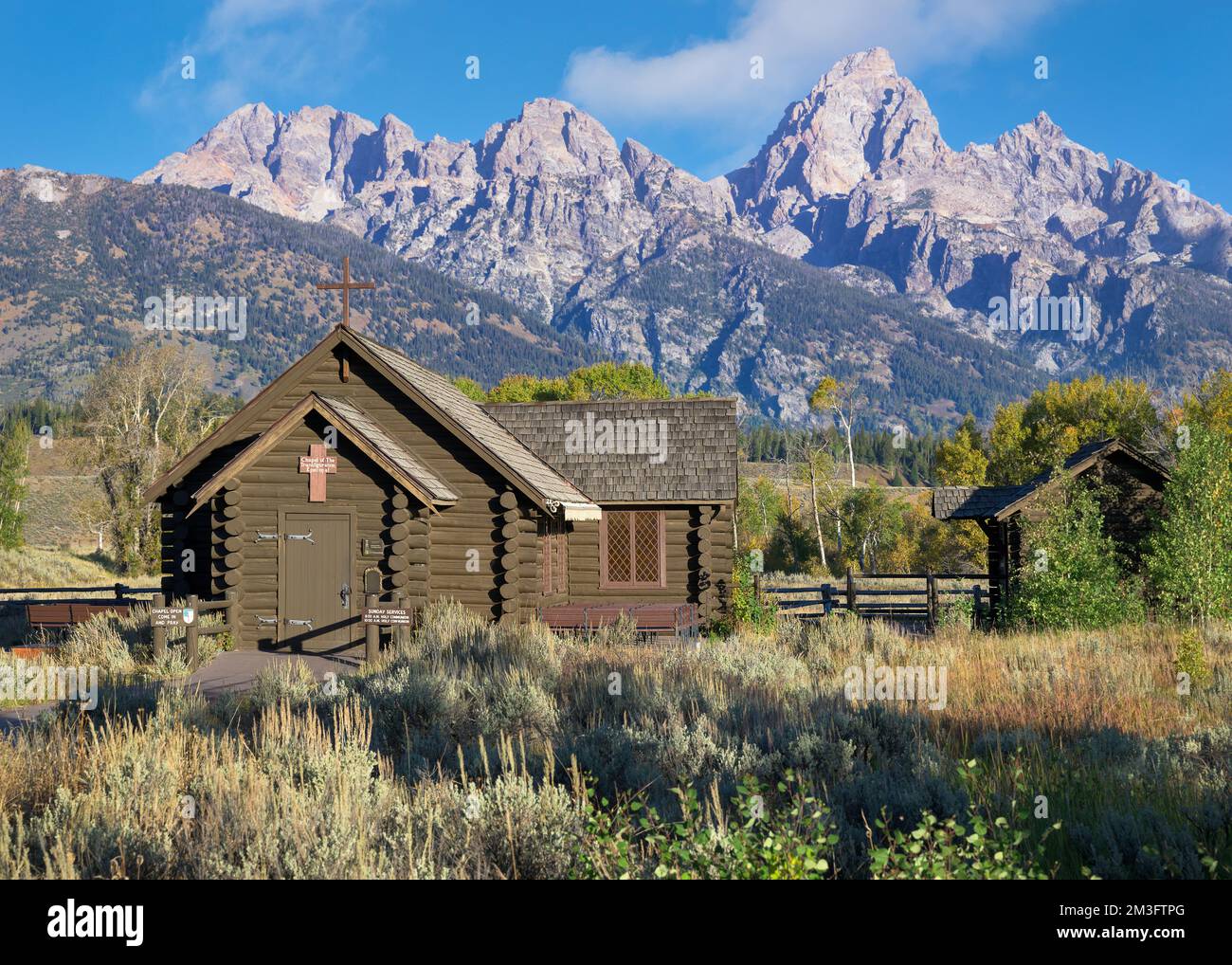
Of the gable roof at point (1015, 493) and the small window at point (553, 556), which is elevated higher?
the gable roof at point (1015, 493)

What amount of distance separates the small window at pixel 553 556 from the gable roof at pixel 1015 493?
9.74 m

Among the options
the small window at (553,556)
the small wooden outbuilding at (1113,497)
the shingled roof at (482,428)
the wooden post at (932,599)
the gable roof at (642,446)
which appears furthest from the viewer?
the wooden post at (932,599)

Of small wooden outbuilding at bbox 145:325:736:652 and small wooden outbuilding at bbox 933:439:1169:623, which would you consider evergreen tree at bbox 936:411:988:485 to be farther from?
small wooden outbuilding at bbox 145:325:736:652

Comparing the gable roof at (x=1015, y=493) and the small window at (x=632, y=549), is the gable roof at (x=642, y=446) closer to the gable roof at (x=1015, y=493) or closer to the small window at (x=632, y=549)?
the small window at (x=632, y=549)

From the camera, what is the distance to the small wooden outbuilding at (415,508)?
17812 mm

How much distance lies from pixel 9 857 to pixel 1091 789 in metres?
7.31

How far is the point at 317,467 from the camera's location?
1781 centimetres

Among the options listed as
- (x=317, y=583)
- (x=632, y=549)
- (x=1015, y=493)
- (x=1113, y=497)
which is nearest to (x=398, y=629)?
(x=317, y=583)

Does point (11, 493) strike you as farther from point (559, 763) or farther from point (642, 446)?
point (559, 763)

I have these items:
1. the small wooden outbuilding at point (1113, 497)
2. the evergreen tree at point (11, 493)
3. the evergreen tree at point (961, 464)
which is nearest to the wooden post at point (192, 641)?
the small wooden outbuilding at point (1113, 497)

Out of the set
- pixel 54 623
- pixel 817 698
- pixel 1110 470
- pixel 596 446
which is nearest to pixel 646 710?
pixel 817 698

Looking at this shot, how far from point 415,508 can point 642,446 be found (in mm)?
7494

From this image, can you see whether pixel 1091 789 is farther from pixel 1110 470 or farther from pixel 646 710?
pixel 1110 470
